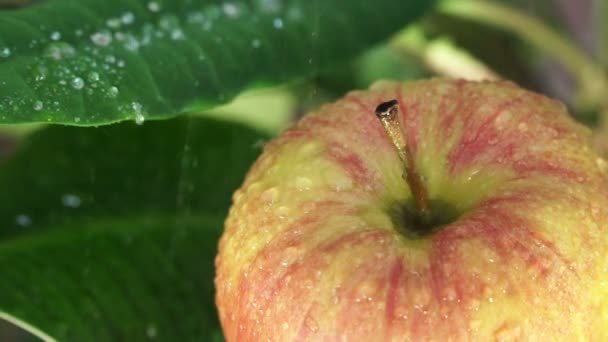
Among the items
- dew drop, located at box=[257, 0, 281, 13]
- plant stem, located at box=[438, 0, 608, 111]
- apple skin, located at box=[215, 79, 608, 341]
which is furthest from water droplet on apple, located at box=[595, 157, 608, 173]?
plant stem, located at box=[438, 0, 608, 111]

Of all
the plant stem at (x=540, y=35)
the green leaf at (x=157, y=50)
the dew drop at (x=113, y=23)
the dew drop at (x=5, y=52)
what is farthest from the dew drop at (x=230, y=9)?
the plant stem at (x=540, y=35)

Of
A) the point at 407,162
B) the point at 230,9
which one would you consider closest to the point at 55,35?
the point at 230,9

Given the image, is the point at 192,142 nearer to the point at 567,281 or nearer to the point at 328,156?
the point at 328,156

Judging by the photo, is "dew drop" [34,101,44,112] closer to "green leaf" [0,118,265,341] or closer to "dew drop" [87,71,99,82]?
"dew drop" [87,71,99,82]

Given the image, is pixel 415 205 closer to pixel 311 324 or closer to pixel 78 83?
pixel 311 324

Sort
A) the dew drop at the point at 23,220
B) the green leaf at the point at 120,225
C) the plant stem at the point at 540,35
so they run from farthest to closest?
1. the plant stem at the point at 540,35
2. the dew drop at the point at 23,220
3. the green leaf at the point at 120,225

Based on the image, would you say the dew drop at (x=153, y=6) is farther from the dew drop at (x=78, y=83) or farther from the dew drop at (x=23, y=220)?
the dew drop at (x=23, y=220)
